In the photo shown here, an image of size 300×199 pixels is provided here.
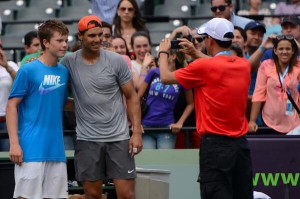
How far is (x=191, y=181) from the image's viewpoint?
10188 millimetres

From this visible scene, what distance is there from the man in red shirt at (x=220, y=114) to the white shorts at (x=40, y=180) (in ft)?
Result: 4.28

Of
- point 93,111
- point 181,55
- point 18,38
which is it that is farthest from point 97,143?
point 18,38

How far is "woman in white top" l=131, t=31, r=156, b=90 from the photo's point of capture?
11086 millimetres

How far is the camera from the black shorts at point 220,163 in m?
8.17

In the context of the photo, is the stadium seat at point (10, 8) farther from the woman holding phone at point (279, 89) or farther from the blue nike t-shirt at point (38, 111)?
the blue nike t-shirt at point (38, 111)

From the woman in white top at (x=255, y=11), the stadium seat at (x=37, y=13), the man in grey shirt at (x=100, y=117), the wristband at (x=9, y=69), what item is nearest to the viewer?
the man in grey shirt at (x=100, y=117)

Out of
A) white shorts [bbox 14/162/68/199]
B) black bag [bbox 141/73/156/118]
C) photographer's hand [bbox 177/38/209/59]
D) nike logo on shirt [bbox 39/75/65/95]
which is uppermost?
photographer's hand [bbox 177/38/209/59]

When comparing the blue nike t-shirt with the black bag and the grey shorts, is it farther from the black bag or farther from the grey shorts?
the black bag

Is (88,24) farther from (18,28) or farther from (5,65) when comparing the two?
(18,28)

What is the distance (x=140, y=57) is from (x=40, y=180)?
3.63m

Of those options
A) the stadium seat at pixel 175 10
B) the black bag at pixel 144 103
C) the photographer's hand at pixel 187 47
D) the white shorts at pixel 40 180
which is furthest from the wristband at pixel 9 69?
the stadium seat at pixel 175 10

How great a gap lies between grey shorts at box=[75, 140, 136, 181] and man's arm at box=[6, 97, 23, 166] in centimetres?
72

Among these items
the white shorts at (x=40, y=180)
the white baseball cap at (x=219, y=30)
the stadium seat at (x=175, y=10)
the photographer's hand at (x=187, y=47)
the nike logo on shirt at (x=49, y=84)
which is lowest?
the white shorts at (x=40, y=180)

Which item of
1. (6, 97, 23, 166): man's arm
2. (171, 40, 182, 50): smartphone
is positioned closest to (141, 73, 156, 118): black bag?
(171, 40, 182, 50): smartphone
